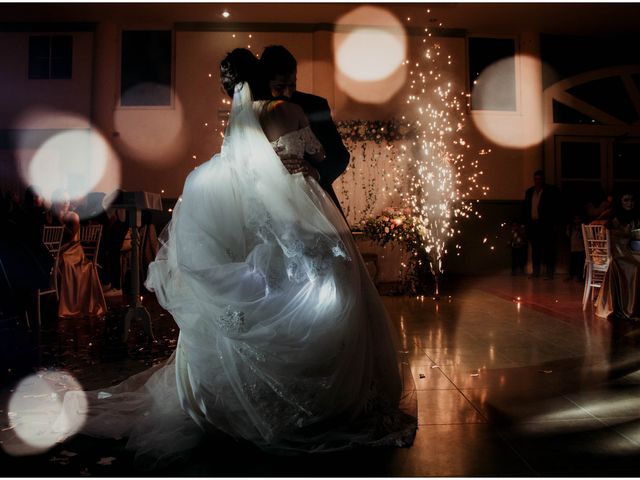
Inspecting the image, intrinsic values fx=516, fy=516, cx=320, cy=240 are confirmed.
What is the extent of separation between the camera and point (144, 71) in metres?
8.90

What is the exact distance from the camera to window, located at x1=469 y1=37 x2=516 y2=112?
30.4ft

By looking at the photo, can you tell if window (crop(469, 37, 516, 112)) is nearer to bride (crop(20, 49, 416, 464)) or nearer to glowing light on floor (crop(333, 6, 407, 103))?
glowing light on floor (crop(333, 6, 407, 103))

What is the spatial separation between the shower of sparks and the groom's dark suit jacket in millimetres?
5550

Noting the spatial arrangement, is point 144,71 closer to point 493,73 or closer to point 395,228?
point 395,228

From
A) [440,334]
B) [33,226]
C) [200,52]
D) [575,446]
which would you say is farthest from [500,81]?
[575,446]

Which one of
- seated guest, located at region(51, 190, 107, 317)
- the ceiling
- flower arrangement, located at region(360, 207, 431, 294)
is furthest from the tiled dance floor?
the ceiling

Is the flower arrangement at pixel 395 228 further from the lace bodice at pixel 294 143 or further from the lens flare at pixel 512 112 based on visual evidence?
the lace bodice at pixel 294 143

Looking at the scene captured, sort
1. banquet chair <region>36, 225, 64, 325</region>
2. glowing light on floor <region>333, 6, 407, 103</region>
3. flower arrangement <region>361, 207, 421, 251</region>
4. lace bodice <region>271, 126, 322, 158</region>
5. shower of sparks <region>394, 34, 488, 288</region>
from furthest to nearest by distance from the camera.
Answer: glowing light on floor <region>333, 6, 407, 103</region>
shower of sparks <region>394, 34, 488, 288</region>
flower arrangement <region>361, 207, 421, 251</region>
banquet chair <region>36, 225, 64, 325</region>
lace bodice <region>271, 126, 322, 158</region>

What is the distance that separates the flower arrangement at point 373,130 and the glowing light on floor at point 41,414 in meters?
6.60

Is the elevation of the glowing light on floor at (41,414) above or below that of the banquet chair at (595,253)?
below

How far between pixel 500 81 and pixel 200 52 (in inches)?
211

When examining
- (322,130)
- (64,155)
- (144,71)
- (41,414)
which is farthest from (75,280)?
(144,71)

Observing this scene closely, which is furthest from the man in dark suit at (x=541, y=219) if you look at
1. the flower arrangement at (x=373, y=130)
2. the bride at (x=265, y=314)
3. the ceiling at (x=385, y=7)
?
the bride at (x=265, y=314)

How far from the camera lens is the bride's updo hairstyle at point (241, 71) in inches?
86.0
